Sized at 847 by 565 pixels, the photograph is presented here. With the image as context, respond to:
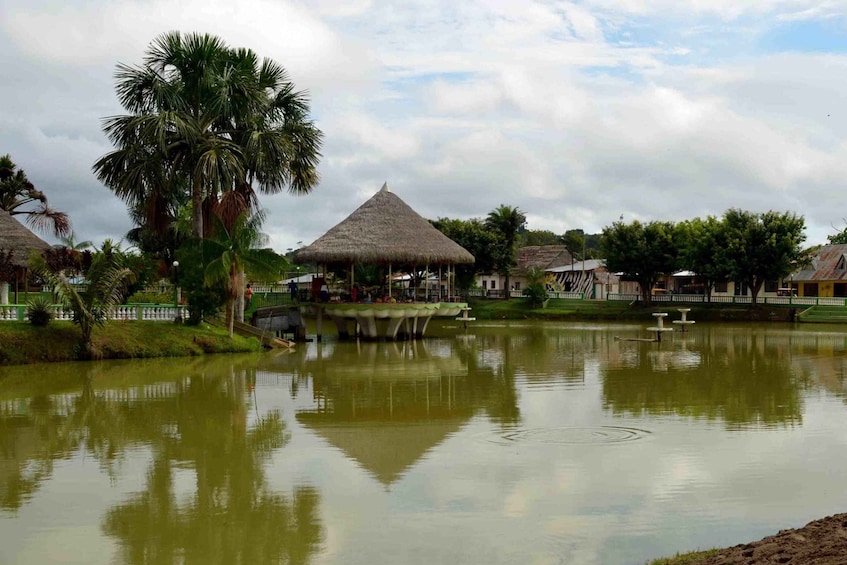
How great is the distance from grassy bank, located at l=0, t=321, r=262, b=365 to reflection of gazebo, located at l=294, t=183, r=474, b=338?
5.06 metres

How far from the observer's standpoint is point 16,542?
7.22 meters

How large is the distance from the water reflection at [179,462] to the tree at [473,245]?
3400cm

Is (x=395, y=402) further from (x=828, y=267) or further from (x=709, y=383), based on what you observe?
(x=828, y=267)

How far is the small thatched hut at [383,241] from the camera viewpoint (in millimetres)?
29594

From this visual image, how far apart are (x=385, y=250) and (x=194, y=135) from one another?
736 centimetres

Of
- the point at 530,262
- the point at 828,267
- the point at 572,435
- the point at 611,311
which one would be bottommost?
the point at 572,435

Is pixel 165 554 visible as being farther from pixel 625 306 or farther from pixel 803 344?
pixel 625 306

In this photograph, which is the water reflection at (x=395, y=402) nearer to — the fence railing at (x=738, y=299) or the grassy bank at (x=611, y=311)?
the grassy bank at (x=611, y=311)

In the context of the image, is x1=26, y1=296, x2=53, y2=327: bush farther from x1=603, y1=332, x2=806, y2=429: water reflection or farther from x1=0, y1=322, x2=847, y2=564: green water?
x1=603, y1=332, x2=806, y2=429: water reflection

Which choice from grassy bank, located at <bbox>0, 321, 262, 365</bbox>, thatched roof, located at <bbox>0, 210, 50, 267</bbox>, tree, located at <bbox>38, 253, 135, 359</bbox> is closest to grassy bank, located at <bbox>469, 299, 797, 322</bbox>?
grassy bank, located at <bbox>0, 321, 262, 365</bbox>

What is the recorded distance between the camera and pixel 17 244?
23453mm

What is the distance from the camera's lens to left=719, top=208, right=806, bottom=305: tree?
4288 cm

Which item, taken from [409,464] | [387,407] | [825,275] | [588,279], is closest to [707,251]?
[825,275]

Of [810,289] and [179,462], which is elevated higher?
[810,289]
